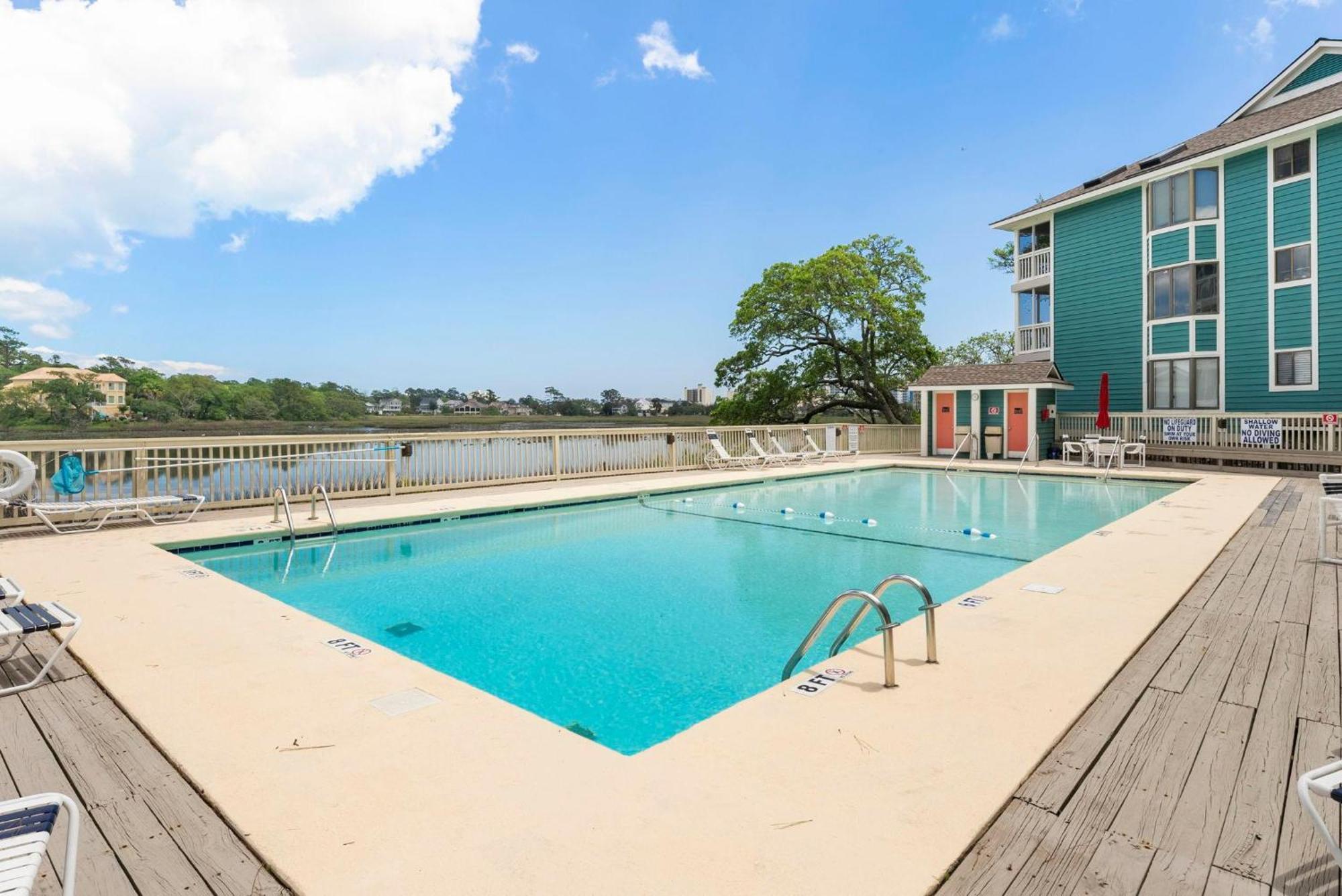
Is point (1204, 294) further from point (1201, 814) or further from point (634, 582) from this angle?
point (1201, 814)

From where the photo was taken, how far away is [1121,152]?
70.7 feet

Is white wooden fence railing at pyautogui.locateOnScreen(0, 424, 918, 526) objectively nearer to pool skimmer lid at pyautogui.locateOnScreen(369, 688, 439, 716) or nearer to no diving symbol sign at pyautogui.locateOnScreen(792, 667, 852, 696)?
pool skimmer lid at pyautogui.locateOnScreen(369, 688, 439, 716)

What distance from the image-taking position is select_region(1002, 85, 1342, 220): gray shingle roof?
558 inches

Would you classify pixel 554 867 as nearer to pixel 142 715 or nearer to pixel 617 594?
pixel 142 715

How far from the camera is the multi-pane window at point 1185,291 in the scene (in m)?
15.7

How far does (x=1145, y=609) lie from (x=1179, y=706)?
61.6 inches

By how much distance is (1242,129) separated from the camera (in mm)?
15562

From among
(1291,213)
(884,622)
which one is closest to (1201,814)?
(884,622)

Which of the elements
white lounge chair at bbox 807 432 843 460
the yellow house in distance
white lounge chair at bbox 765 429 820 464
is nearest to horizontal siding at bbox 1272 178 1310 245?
white lounge chair at bbox 807 432 843 460

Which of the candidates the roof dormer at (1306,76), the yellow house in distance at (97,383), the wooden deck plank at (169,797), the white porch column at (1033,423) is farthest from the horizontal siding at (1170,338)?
the yellow house in distance at (97,383)

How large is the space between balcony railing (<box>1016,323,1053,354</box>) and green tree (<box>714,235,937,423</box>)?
15.4 feet

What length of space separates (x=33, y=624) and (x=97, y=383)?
28849 millimetres

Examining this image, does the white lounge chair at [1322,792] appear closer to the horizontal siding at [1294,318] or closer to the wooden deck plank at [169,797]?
the wooden deck plank at [169,797]

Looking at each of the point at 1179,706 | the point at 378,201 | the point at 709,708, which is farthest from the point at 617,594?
the point at 378,201
